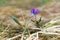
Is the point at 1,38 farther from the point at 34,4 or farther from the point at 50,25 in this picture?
the point at 34,4

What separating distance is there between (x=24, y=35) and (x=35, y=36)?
3.9 inches

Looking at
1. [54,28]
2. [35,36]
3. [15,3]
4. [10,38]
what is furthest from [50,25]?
[15,3]

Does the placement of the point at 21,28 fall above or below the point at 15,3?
below

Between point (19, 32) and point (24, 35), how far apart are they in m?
0.13

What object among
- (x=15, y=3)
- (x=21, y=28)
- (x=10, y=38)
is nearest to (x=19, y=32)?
(x=21, y=28)

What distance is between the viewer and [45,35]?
6.66 ft

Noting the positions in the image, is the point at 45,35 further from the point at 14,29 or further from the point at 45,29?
the point at 14,29

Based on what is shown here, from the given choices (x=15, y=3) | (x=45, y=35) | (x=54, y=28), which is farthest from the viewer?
(x=15, y=3)

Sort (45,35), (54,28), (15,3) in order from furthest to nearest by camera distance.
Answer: (15,3) → (54,28) → (45,35)

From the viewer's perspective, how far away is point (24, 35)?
6.96 feet

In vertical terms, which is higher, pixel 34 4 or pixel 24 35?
pixel 34 4

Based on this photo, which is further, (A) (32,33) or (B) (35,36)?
(A) (32,33)

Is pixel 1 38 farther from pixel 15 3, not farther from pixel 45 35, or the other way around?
pixel 15 3

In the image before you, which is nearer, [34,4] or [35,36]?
[35,36]
